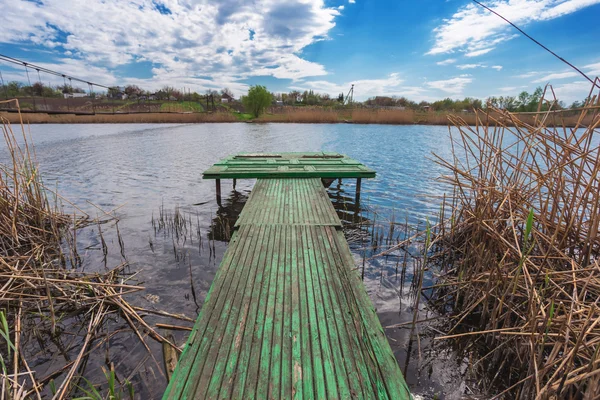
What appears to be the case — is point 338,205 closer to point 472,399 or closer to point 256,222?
point 256,222

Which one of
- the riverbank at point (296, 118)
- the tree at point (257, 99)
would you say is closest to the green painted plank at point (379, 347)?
the riverbank at point (296, 118)

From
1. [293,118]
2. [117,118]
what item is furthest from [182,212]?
[117,118]

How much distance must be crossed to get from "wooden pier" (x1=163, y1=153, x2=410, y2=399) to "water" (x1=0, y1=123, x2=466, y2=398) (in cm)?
92

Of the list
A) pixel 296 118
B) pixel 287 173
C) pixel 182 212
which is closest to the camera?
pixel 182 212

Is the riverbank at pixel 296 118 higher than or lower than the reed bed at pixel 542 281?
higher

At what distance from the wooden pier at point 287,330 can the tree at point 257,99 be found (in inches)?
2003

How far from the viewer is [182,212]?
8.12 metres

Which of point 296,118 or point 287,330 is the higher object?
point 296,118

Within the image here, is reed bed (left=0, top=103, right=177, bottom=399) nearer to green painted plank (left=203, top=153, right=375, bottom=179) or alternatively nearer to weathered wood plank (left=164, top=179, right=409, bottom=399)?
weathered wood plank (left=164, top=179, right=409, bottom=399)

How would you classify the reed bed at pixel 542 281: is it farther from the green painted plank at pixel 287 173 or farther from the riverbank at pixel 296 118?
the riverbank at pixel 296 118

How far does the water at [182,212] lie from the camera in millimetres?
3129

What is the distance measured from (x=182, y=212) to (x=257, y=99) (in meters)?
47.6

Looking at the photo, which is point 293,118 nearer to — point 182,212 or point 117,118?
point 117,118

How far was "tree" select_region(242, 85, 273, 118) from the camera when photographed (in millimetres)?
51469
